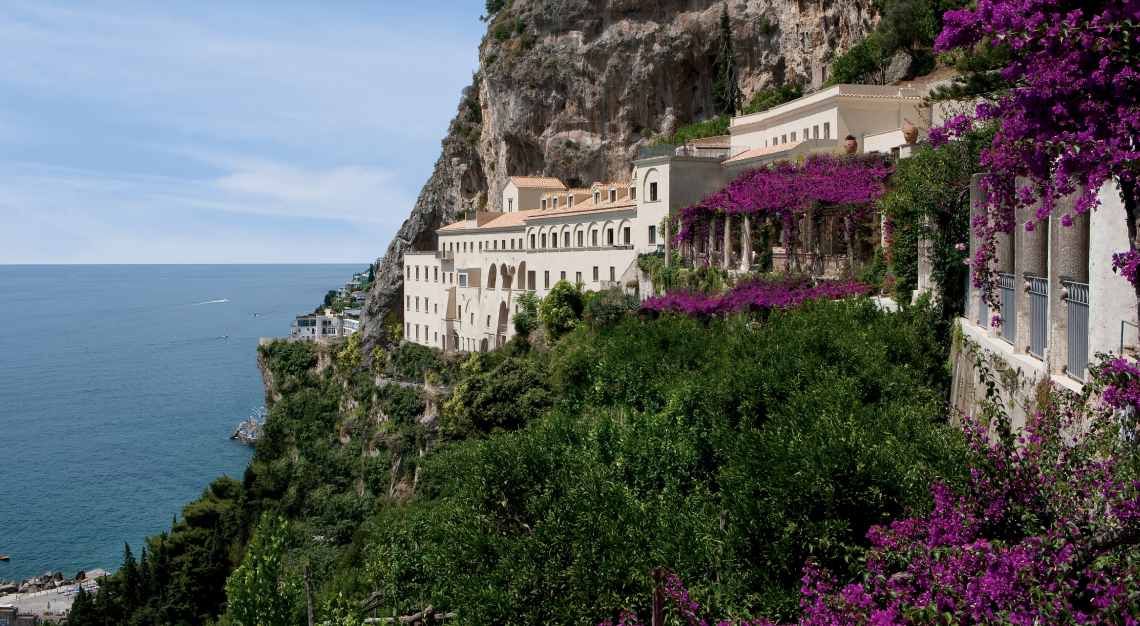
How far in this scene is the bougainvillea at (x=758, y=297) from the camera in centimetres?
2477

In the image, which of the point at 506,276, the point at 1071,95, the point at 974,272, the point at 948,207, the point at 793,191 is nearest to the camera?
the point at 1071,95

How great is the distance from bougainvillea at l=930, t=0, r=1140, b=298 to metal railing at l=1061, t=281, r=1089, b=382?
1.33 m

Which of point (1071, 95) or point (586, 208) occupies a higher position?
point (586, 208)

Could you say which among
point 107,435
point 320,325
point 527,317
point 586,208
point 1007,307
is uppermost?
point 586,208

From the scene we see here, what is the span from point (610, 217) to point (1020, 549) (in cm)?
3603

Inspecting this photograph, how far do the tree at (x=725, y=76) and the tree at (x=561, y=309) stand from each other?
2755 centimetres

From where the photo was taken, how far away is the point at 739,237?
3359 cm

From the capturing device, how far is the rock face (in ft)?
205

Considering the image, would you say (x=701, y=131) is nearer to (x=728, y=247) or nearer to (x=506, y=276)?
(x=506, y=276)

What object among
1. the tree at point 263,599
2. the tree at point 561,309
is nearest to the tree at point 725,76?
the tree at point 561,309

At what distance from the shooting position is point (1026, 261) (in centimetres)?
1207

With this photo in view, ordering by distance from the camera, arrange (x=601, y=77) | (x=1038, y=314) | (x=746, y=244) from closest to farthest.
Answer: (x=1038, y=314), (x=746, y=244), (x=601, y=77)

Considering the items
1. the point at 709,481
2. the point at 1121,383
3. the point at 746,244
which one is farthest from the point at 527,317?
the point at 1121,383

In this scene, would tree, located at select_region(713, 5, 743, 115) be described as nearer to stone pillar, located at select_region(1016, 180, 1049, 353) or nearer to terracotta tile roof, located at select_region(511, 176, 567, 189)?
terracotta tile roof, located at select_region(511, 176, 567, 189)
